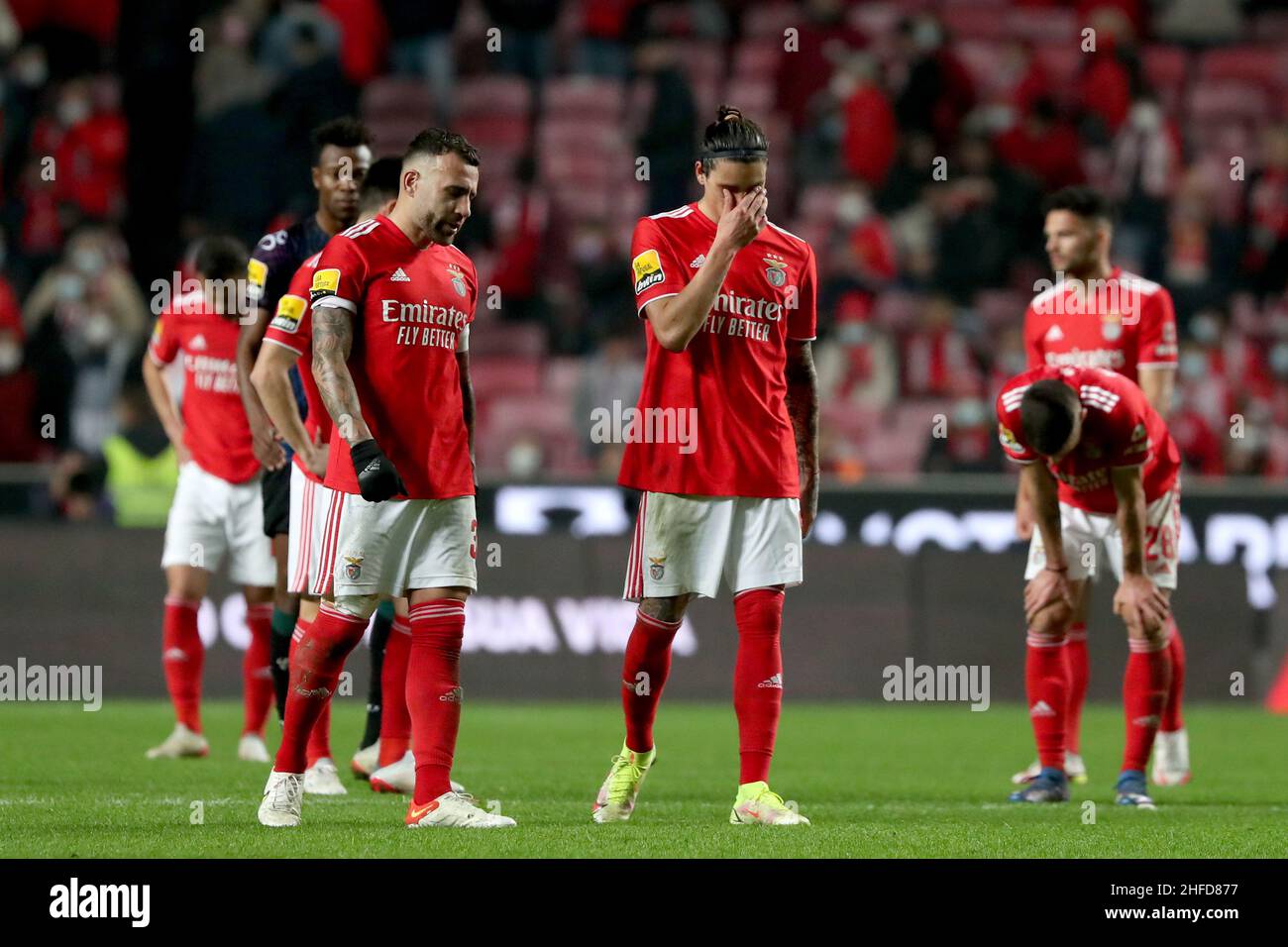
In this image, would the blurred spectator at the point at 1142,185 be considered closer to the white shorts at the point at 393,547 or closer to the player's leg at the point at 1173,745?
the player's leg at the point at 1173,745

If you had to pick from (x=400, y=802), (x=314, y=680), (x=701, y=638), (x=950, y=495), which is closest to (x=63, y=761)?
(x=400, y=802)

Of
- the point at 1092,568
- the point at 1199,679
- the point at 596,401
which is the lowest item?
the point at 1199,679

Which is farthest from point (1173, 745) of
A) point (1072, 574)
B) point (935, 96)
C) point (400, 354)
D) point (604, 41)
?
point (604, 41)

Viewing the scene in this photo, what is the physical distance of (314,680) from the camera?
Answer: 6.73 metres

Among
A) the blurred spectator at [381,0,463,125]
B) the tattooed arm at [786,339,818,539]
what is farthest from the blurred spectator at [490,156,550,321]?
the tattooed arm at [786,339,818,539]

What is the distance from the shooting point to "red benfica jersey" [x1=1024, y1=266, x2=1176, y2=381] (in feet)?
30.3

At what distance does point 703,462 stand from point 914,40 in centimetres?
1387

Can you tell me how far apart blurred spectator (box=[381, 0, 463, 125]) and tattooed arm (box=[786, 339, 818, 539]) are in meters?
13.0

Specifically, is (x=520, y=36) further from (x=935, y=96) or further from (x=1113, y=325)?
(x=1113, y=325)

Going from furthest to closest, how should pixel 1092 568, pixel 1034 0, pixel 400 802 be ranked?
pixel 1034 0 < pixel 1092 568 < pixel 400 802

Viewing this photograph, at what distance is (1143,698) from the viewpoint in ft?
26.8

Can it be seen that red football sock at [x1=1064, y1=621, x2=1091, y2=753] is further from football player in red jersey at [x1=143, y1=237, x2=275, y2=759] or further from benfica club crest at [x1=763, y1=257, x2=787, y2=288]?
football player in red jersey at [x1=143, y1=237, x2=275, y2=759]

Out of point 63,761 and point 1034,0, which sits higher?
point 1034,0
